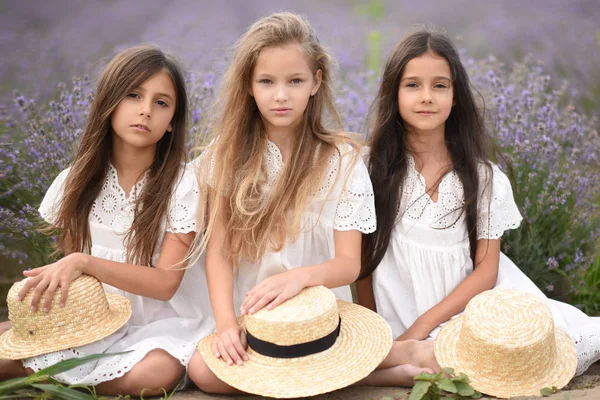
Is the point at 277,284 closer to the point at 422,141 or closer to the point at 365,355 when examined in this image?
Answer: the point at 365,355

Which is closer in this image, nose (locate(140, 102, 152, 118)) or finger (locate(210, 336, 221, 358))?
finger (locate(210, 336, 221, 358))

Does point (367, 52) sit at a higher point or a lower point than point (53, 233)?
higher

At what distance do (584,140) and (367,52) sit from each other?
9.17ft

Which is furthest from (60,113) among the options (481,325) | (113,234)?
(481,325)

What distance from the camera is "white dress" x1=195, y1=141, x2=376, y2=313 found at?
272cm

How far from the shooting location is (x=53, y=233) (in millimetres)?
3195

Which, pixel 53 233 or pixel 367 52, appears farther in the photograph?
pixel 367 52

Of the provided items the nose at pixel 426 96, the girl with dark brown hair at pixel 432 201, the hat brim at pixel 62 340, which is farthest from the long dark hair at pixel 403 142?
the hat brim at pixel 62 340

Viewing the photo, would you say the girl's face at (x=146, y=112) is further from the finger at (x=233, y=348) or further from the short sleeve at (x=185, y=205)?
the finger at (x=233, y=348)

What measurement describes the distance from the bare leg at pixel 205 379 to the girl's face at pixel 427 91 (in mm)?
1242

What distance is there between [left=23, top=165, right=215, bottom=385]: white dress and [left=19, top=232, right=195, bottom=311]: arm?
87 millimetres

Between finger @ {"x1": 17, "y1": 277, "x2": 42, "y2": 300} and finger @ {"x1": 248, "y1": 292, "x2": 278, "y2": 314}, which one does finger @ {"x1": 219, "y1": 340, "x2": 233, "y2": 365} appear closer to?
finger @ {"x1": 248, "y1": 292, "x2": 278, "y2": 314}

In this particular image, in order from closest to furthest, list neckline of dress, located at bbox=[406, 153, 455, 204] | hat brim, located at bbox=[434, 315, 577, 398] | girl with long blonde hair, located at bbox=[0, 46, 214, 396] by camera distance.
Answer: hat brim, located at bbox=[434, 315, 577, 398] < girl with long blonde hair, located at bbox=[0, 46, 214, 396] < neckline of dress, located at bbox=[406, 153, 455, 204]

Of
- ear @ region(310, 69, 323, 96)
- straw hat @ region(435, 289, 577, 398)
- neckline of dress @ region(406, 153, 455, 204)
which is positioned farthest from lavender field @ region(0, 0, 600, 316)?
straw hat @ region(435, 289, 577, 398)
